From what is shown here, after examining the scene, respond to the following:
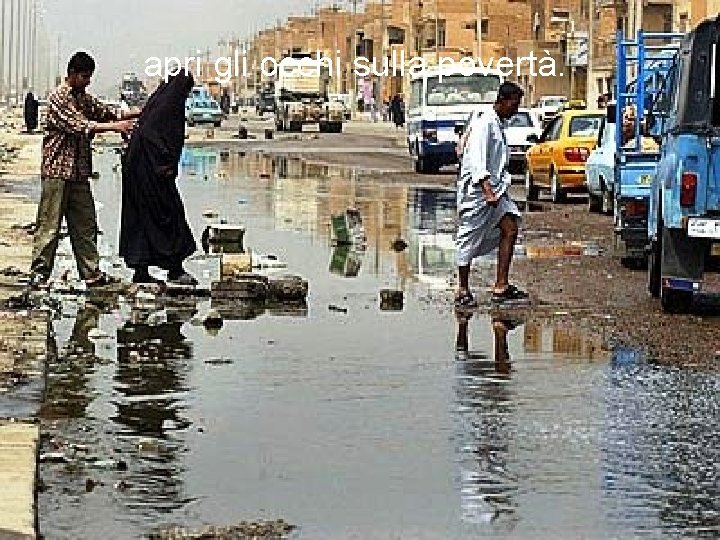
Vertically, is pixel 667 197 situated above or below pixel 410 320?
above

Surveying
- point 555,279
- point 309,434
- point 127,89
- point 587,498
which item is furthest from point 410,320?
point 127,89

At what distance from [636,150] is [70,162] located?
21.9 feet

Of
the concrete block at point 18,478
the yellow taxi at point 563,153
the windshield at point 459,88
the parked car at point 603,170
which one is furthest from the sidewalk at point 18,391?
the windshield at point 459,88

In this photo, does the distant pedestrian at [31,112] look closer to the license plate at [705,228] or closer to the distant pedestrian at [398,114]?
the distant pedestrian at [398,114]

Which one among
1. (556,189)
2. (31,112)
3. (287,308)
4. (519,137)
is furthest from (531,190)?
(31,112)

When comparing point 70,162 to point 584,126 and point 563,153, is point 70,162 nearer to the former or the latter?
point 563,153

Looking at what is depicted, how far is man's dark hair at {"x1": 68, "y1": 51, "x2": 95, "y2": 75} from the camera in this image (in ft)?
47.2

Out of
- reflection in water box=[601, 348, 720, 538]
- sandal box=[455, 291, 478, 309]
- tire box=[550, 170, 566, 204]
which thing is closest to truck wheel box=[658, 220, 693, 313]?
sandal box=[455, 291, 478, 309]

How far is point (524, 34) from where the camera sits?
12862cm

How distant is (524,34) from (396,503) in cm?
12319

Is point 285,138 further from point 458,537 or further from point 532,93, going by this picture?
point 458,537

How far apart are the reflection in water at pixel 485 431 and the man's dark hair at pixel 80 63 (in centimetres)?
393

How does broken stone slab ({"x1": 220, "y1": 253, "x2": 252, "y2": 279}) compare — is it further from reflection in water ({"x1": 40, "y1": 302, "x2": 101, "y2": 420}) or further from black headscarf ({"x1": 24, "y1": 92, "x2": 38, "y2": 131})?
black headscarf ({"x1": 24, "y1": 92, "x2": 38, "y2": 131})

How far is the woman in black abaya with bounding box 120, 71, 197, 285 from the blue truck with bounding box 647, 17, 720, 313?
3903mm
